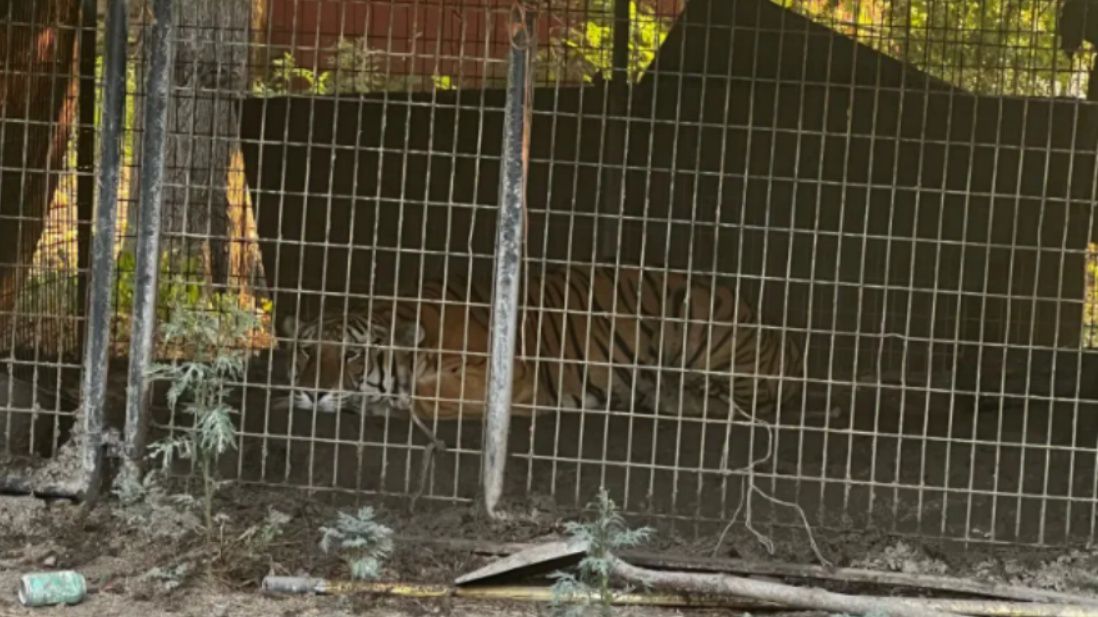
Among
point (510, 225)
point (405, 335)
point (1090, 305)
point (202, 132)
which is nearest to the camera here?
point (510, 225)

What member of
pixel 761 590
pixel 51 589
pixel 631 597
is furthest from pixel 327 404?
pixel 761 590

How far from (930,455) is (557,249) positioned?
281 cm

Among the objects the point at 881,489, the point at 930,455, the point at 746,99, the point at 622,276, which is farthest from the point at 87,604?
the point at 746,99

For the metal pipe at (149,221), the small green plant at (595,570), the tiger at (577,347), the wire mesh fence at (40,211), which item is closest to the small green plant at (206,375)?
the metal pipe at (149,221)

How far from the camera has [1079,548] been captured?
466 centimetres

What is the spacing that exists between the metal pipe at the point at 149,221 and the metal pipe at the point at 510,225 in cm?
120

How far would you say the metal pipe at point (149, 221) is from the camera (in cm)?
463

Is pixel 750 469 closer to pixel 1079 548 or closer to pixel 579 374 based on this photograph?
pixel 1079 548

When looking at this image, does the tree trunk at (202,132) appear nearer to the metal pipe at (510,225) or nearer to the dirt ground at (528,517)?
the dirt ground at (528,517)

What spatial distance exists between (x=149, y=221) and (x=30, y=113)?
93cm

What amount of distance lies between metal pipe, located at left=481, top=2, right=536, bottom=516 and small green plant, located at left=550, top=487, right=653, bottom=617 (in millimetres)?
728

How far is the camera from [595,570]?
3.89 metres

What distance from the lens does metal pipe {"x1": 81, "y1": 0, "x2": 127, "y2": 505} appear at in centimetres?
466

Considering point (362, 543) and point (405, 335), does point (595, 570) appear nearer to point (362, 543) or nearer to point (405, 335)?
point (362, 543)
